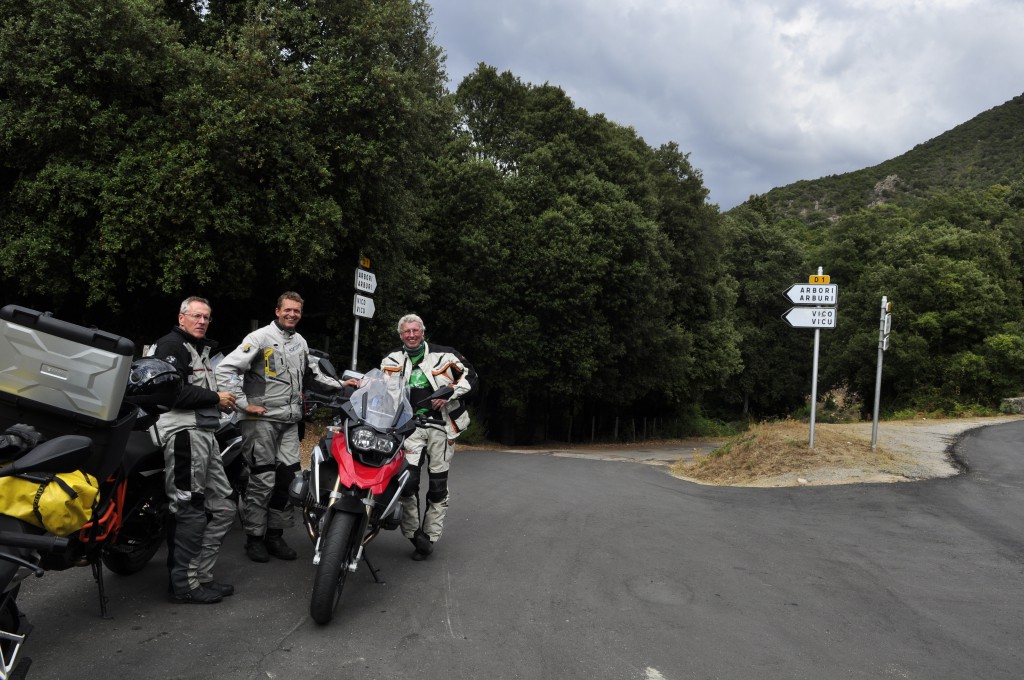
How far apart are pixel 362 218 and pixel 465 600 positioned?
11931 mm

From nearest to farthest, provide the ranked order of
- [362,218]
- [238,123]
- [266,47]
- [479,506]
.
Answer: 1. [479,506]
2. [238,123]
3. [266,47]
4. [362,218]

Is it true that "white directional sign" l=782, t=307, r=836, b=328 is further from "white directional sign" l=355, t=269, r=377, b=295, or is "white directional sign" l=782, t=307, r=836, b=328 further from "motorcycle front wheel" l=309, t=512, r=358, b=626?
"motorcycle front wheel" l=309, t=512, r=358, b=626

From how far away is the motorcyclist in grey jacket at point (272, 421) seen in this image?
5633 mm

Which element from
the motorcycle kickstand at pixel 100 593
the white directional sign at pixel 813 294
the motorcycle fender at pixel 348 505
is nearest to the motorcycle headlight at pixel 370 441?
the motorcycle fender at pixel 348 505

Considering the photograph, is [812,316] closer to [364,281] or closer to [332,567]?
[364,281]

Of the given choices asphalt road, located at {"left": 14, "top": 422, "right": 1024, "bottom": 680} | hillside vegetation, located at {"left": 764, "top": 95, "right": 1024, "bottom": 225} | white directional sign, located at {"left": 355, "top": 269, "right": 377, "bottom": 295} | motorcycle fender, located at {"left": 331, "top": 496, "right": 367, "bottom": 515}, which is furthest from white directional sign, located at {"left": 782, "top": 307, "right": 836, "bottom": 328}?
hillside vegetation, located at {"left": 764, "top": 95, "right": 1024, "bottom": 225}

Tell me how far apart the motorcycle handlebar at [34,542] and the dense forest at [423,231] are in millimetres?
10372

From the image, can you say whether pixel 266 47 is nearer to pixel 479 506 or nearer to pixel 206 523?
pixel 479 506

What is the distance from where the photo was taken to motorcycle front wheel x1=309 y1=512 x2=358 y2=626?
4.34m

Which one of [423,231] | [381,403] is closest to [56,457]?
[381,403]

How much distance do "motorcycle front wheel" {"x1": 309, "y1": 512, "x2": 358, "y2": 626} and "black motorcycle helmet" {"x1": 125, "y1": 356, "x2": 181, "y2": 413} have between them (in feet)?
4.01

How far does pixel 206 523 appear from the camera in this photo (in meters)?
4.86

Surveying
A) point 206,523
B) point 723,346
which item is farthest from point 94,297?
point 723,346

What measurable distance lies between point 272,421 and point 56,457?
8.02 feet
